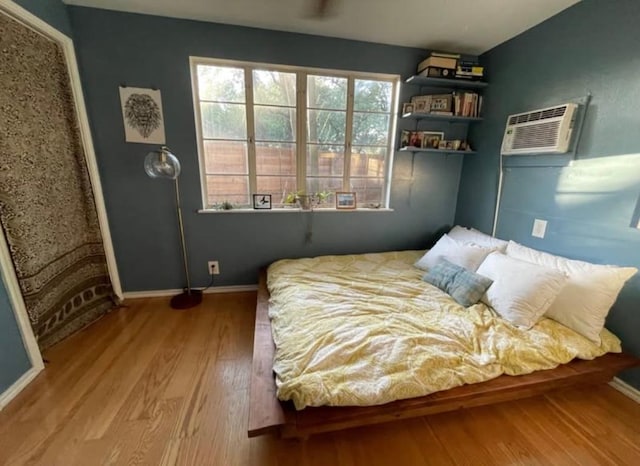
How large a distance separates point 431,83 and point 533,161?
45.5 inches

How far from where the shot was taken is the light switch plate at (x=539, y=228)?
1.96 metres

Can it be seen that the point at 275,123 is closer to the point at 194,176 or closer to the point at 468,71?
the point at 194,176

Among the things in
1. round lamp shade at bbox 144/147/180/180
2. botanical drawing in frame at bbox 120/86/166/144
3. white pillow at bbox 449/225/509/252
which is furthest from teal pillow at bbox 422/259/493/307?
botanical drawing in frame at bbox 120/86/166/144

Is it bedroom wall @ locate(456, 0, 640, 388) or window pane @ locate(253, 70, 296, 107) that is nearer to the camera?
bedroom wall @ locate(456, 0, 640, 388)

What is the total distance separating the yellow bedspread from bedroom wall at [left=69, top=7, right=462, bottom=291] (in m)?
0.87

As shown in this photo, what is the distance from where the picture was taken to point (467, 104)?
97.1 inches

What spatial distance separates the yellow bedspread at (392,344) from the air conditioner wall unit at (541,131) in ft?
4.03

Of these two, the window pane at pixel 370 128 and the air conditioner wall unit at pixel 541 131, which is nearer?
the air conditioner wall unit at pixel 541 131

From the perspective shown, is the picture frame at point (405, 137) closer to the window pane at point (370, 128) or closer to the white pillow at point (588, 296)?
the window pane at point (370, 128)

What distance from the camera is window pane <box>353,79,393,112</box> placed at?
2.50m

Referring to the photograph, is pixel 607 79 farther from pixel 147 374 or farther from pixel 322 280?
pixel 147 374

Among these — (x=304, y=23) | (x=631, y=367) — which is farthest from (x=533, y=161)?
(x=304, y=23)

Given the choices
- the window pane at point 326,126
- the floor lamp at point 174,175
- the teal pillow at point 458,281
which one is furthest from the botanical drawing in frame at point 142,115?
the teal pillow at point 458,281

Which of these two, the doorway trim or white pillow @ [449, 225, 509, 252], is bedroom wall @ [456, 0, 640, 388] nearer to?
white pillow @ [449, 225, 509, 252]
